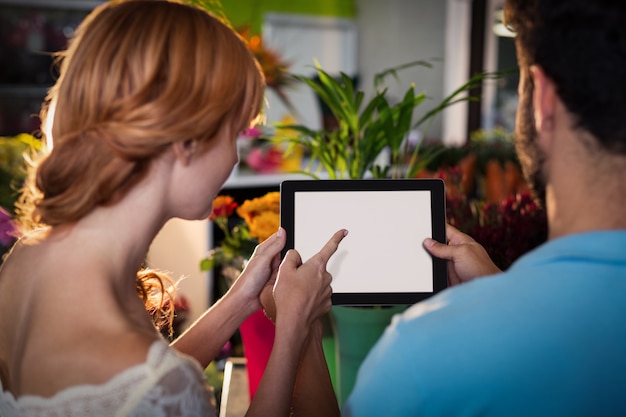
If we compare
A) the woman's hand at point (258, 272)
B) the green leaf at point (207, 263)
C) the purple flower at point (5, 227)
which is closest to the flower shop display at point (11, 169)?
the purple flower at point (5, 227)

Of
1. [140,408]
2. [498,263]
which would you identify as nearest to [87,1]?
[498,263]

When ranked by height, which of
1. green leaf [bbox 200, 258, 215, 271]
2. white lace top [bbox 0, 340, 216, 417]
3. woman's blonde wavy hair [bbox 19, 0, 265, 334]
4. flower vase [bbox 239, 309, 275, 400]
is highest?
woman's blonde wavy hair [bbox 19, 0, 265, 334]

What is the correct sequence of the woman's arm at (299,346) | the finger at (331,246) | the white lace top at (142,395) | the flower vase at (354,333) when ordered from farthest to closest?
the flower vase at (354,333) < the finger at (331,246) < the woman's arm at (299,346) < the white lace top at (142,395)

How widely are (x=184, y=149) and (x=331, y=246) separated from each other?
0.97 ft

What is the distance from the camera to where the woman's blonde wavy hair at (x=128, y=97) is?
30.6 inches

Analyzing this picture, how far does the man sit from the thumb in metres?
0.37

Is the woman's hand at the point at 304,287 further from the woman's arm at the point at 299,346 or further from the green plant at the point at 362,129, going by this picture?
the green plant at the point at 362,129

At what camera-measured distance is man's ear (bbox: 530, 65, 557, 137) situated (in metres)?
0.68

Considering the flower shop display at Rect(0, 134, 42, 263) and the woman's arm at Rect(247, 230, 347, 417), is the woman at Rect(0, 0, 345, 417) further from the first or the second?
the flower shop display at Rect(0, 134, 42, 263)

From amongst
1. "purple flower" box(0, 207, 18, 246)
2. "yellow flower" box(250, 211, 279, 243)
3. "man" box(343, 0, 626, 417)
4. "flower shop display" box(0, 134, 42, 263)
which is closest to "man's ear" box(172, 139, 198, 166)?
"man" box(343, 0, 626, 417)

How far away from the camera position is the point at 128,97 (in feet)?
2.53

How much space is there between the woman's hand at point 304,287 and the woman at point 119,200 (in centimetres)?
Result: 7

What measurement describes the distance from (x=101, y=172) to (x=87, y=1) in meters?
5.94

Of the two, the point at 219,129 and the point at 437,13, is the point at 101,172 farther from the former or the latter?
the point at 437,13
